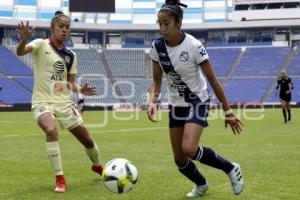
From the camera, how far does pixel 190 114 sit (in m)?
6.31

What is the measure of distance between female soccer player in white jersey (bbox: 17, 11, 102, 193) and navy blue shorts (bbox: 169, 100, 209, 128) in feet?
5.07

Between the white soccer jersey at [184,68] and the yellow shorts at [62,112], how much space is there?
159 centimetres

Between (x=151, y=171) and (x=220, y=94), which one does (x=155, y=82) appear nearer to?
(x=220, y=94)

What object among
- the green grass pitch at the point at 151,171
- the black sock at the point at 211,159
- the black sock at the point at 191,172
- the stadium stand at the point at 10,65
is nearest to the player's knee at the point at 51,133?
the green grass pitch at the point at 151,171

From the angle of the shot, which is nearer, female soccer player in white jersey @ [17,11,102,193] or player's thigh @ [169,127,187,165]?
Answer: player's thigh @ [169,127,187,165]

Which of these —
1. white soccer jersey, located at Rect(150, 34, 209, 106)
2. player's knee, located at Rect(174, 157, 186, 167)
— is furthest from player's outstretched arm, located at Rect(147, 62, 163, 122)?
player's knee, located at Rect(174, 157, 186, 167)

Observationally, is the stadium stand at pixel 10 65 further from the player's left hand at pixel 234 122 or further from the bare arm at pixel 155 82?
the player's left hand at pixel 234 122

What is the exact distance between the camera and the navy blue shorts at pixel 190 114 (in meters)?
6.28

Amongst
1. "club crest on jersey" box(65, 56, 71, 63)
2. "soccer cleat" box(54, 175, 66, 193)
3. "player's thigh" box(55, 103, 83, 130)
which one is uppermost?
"club crest on jersey" box(65, 56, 71, 63)

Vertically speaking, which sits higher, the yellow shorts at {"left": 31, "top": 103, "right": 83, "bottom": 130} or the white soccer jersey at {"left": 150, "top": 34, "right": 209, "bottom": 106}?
the white soccer jersey at {"left": 150, "top": 34, "right": 209, "bottom": 106}

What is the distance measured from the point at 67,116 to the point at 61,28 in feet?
3.86

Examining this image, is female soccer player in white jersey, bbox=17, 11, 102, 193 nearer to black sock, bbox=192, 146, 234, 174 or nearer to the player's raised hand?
the player's raised hand

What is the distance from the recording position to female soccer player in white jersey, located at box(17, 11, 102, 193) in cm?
707

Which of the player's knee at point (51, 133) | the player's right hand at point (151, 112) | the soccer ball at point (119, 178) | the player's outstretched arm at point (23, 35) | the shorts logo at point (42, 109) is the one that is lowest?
the soccer ball at point (119, 178)
